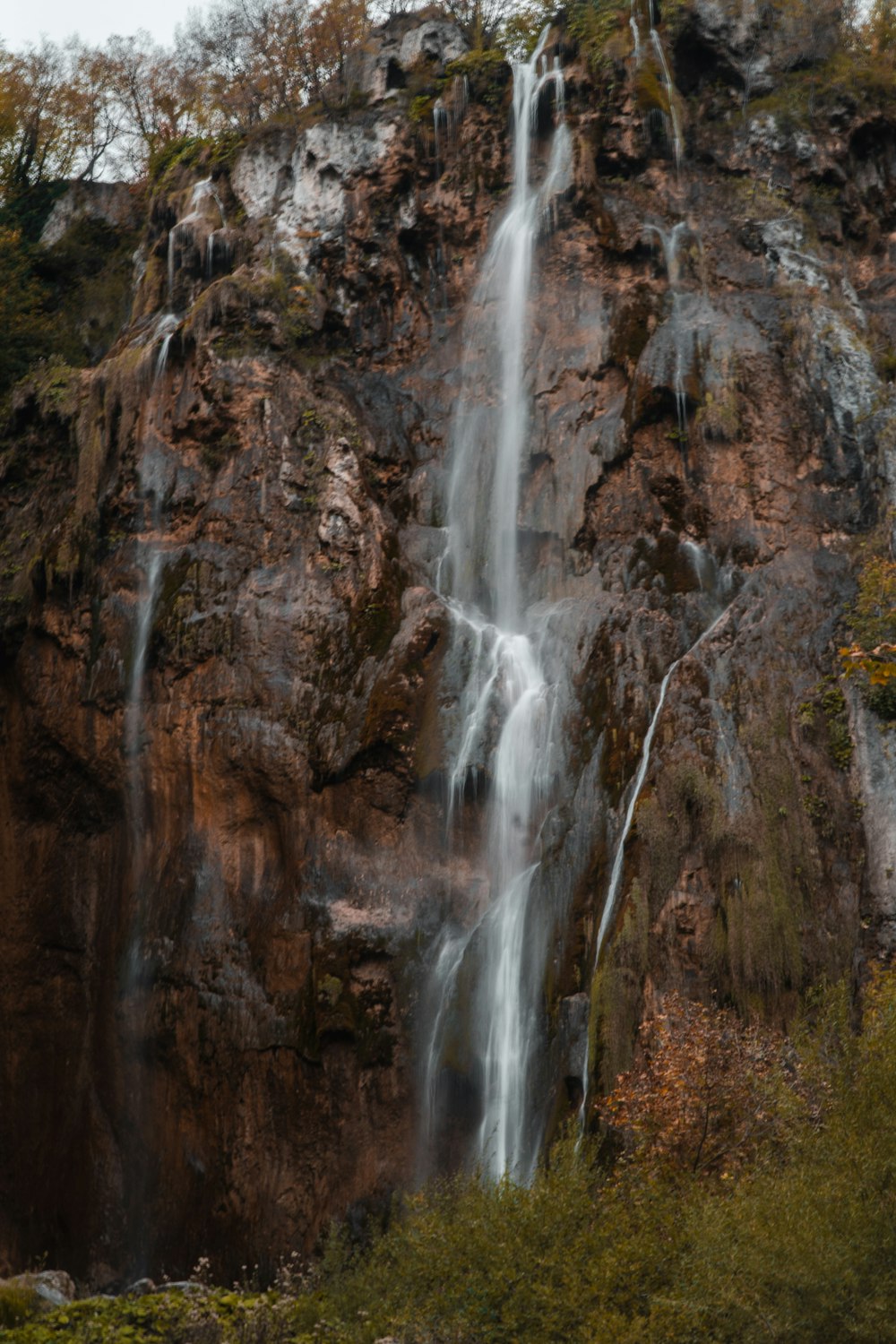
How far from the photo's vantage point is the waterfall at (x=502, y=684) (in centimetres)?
2008

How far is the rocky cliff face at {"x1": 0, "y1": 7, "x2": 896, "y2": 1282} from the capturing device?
20641 millimetres

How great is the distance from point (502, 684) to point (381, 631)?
9.32ft

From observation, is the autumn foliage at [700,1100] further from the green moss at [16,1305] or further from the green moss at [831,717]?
the green moss at [16,1305]

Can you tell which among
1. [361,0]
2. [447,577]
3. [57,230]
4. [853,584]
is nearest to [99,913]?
[447,577]

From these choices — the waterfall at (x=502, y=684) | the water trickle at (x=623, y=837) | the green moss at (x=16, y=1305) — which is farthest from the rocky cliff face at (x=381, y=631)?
the green moss at (x=16, y=1305)

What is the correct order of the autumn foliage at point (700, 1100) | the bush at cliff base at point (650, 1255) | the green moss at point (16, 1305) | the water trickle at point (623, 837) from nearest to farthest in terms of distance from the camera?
1. the bush at cliff base at point (650, 1255)
2. the autumn foliage at point (700, 1100)
3. the green moss at point (16, 1305)
4. the water trickle at point (623, 837)

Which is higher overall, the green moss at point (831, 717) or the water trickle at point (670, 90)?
the water trickle at point (670, 90)

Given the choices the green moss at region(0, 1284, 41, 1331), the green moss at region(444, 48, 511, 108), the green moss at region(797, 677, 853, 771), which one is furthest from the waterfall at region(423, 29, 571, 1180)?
the green moss at region(0, 1284, 41, 1331)

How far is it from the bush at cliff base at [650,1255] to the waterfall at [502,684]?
4218 mm

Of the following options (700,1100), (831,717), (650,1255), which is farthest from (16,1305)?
(831,717)

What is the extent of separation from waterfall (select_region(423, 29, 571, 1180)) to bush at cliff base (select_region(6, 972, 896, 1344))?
166 inches

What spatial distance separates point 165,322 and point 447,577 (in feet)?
31.3

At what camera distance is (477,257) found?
3036cm

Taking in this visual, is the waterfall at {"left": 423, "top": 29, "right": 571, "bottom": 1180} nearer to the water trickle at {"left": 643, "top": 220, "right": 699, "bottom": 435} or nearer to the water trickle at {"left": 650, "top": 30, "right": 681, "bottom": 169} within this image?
the water trickle at {"left": 650, "top": 30, "right": 681, "bottom": 169}
